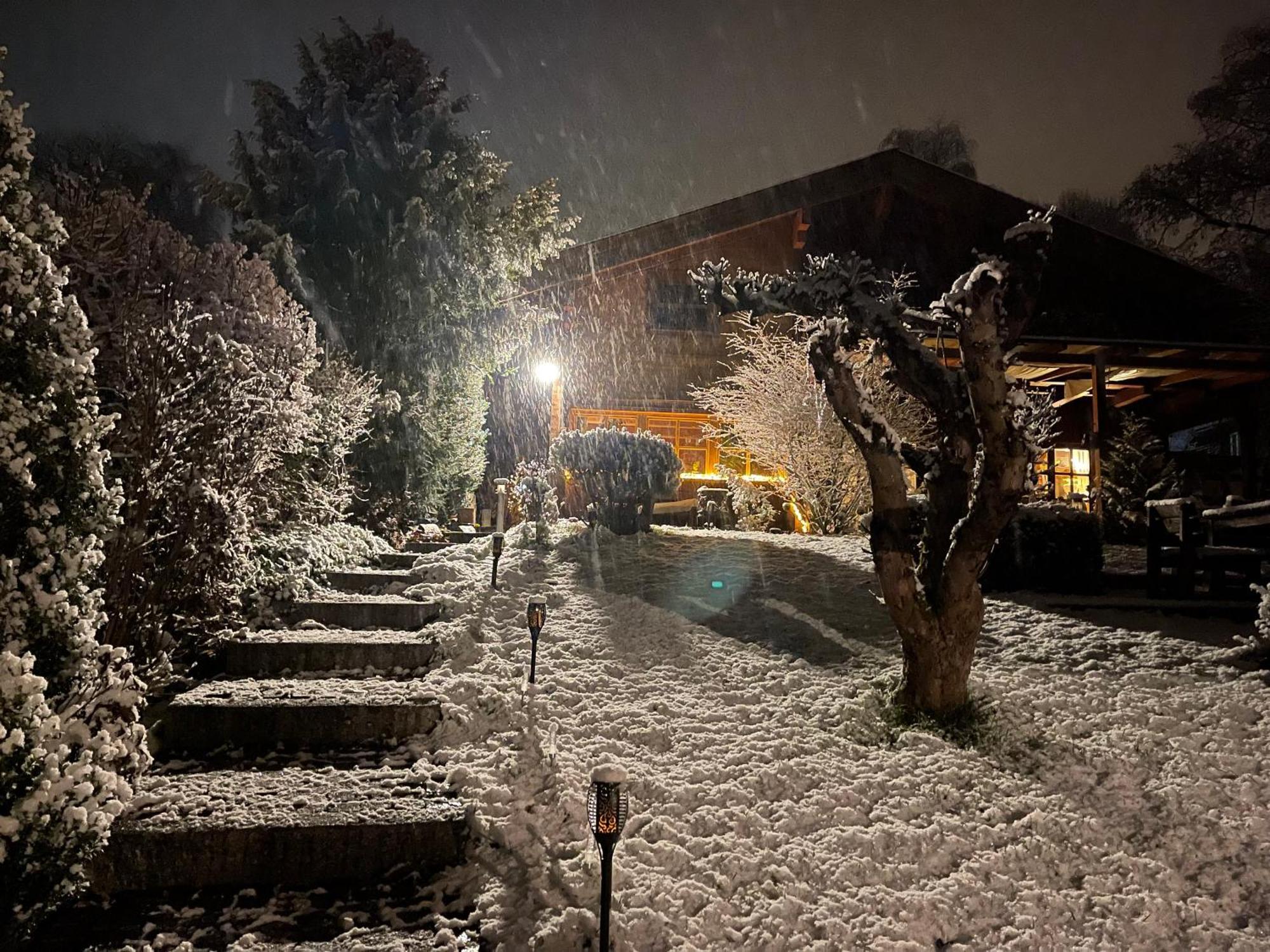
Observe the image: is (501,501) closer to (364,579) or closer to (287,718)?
(364,579)

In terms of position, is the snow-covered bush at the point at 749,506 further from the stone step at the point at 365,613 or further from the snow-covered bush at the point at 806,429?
the stone step at the point at 365,613

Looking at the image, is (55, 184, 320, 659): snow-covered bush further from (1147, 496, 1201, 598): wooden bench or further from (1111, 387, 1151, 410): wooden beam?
(1111, 387, 1151, 410): wooden beam

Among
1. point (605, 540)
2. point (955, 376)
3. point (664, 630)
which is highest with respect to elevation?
point (955, 376)

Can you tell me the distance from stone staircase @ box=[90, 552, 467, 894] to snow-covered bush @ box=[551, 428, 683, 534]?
366 cm

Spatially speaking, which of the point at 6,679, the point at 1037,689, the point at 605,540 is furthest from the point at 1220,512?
the point at 6,679

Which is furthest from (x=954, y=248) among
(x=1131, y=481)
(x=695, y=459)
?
(x=695, y=459)

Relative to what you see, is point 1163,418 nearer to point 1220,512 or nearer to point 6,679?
point 1220,512

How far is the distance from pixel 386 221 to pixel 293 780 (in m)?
8.28

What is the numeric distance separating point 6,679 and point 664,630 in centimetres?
403

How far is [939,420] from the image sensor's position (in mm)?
4398

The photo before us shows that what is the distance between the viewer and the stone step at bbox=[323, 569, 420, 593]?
589cm

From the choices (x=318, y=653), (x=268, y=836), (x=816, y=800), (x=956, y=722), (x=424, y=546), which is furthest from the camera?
(x=424, y=546)

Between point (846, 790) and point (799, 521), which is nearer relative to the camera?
point (846, 790)

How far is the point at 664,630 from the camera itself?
545cm
